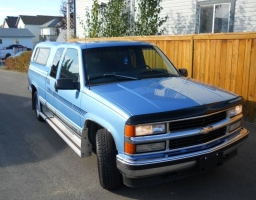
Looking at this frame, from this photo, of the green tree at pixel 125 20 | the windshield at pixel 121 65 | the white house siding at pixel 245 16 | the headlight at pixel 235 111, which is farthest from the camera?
the green tree at pixel 125 20

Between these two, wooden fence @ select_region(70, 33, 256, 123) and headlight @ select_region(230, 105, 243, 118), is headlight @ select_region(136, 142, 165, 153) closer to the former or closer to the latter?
headlight @ select_region(230, 105, 243, 118)

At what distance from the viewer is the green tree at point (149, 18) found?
1091cm

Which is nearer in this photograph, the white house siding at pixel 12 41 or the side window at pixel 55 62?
the side window at pixel 55 62

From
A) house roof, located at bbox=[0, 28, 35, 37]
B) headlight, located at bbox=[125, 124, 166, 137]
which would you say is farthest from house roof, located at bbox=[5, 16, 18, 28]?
headlight, located at bbox=[125, 124, 166, 137]

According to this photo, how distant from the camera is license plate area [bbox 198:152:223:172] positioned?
3177 mm

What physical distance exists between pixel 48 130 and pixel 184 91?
3.72 m

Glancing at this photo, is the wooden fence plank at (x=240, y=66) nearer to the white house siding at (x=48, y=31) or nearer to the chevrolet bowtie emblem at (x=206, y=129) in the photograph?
the chevrolet bowtie emblem at (x=206, y=129)

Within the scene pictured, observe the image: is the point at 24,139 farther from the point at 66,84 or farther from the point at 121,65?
Result: the point at 121,65

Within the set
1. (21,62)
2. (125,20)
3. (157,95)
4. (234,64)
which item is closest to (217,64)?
(234,64)

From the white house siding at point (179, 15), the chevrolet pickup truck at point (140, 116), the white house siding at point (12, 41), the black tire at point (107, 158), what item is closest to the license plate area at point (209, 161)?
the chevrolet pickup truck at point (140, 116)

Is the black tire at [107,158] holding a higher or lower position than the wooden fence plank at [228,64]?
lower

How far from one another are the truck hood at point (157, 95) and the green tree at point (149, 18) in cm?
729

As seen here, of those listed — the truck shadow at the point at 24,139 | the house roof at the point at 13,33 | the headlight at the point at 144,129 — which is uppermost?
the house roof at the point at 13,33

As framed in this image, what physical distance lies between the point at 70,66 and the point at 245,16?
6958mm
